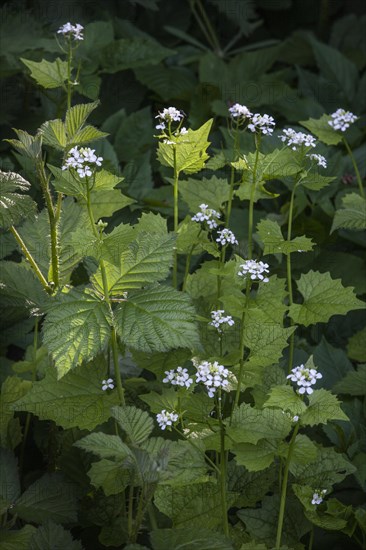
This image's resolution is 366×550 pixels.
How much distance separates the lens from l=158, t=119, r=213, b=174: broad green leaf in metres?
1.57

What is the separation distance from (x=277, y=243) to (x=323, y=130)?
488 mm

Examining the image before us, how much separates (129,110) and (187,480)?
1.82m

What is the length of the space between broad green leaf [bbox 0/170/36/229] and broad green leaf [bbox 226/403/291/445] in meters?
0.54

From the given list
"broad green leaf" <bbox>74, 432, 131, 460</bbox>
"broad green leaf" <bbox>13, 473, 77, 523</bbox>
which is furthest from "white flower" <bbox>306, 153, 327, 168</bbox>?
"broad green leaf" <bbox>13, 473, 77, 523</bbox>

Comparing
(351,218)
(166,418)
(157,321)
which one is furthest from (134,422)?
(351,218)

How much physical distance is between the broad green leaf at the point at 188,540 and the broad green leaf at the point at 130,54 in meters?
1.69

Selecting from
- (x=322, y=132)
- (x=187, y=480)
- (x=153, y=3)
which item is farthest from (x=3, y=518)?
(x=153, y=3)

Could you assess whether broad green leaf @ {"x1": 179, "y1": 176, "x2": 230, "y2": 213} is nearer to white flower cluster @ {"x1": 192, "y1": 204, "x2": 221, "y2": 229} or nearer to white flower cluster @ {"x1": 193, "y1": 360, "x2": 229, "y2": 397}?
white flower cluster @ {"x1": 192, "y1": 204, "x2": 221, "y2": 229}

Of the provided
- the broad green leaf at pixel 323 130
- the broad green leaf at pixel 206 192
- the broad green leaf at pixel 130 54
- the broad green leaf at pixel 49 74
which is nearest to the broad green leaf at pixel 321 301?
the broad green leaf at pixel 206 192

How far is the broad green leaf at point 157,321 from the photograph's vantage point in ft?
4.41

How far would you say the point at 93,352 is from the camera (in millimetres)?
1335

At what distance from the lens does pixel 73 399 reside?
1.52 metres

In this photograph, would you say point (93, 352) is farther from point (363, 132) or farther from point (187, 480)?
point (363, 132)

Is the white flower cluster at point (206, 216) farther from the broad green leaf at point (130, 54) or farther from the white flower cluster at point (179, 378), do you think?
the broad green leaf at point (130, 54)
